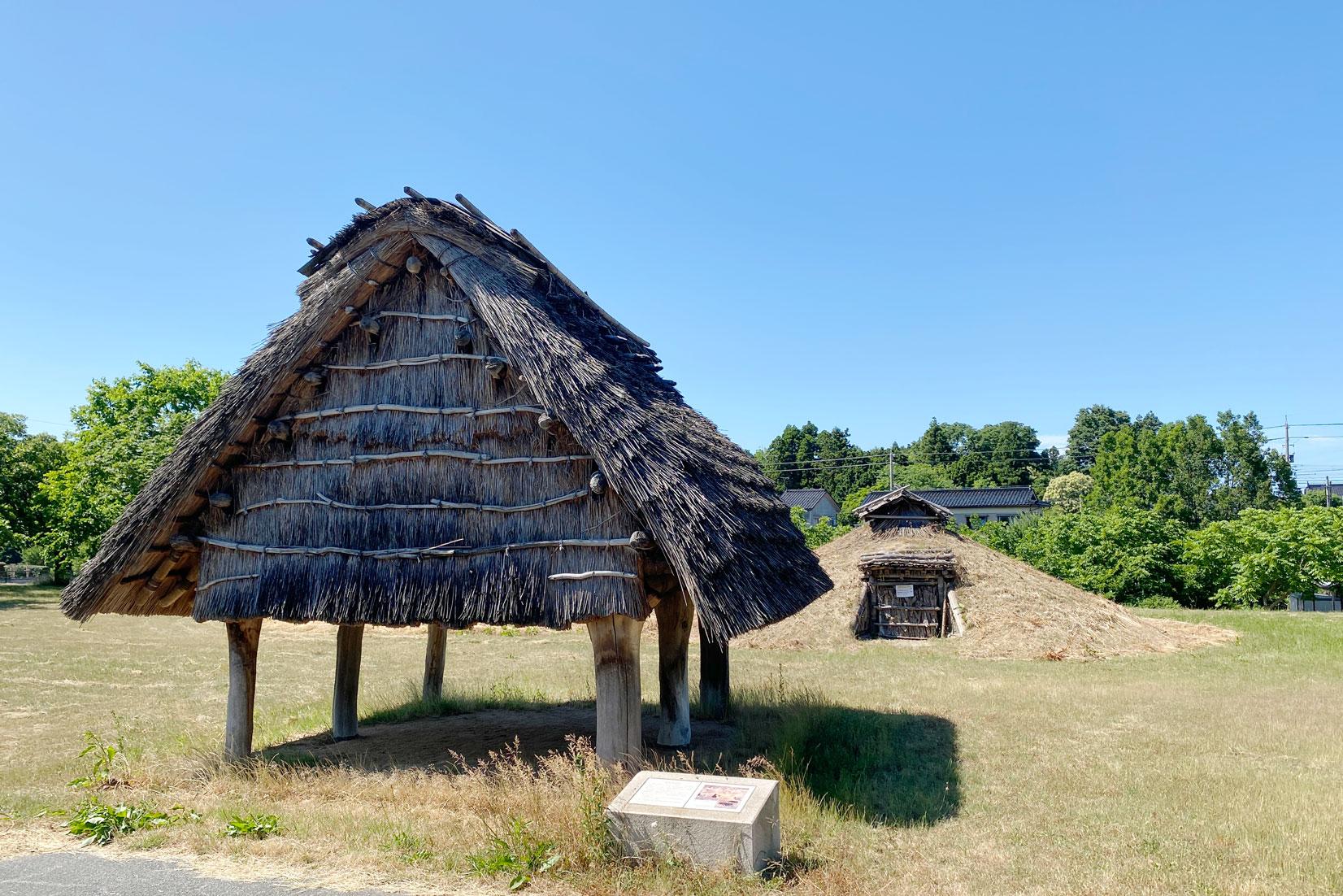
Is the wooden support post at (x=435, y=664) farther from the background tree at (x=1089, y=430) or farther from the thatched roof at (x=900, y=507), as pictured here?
the background tree at (x=1089, y=430)

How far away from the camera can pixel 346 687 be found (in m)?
11.6

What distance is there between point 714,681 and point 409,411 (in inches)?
260

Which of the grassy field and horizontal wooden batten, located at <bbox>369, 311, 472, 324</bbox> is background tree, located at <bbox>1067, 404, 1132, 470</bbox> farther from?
horizontal wooden batten, located at <bbox>369, 311, 472, 324</bbox>

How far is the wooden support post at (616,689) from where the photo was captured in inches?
306

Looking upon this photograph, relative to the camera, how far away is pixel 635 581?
302 inches

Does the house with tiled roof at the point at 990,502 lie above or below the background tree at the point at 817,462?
below

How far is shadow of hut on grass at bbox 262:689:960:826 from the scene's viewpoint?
27.3 feet

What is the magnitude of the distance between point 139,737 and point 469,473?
669 cm

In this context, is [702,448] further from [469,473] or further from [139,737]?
[139,737]

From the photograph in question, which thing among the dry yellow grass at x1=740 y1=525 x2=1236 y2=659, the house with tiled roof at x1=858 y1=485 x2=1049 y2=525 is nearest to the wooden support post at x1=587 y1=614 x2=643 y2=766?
the dry yellow grass at x1=740 y1=525 x2=1236 y2=659

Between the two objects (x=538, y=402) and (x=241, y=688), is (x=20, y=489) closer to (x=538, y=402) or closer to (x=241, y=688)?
(x=241, y=688)

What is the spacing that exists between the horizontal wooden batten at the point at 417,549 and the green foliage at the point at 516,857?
2.43m

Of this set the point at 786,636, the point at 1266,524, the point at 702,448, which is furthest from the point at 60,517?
the point at 1266,524

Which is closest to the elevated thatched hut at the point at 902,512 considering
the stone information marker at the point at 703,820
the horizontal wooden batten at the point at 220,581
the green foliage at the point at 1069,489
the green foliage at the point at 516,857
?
the horizontal wooden batten at the point at 220,581
